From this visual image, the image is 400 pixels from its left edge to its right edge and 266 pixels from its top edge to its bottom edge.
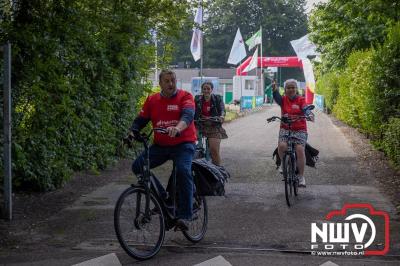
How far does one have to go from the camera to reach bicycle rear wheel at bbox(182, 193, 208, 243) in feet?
21.7

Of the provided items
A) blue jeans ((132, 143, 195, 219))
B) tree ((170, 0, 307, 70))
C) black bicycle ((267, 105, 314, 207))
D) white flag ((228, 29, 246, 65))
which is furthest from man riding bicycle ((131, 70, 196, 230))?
tree ((170, 0, 307, 70))

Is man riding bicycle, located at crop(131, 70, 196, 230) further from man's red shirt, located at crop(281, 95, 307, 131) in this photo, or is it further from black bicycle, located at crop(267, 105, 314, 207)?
man's red shirt, located at crop(281, 95, 307, 131)

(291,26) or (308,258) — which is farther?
(291,26)

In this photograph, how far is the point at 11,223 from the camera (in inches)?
298

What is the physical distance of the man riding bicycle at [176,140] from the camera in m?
6.27

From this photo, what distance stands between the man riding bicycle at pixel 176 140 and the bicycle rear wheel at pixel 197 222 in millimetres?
301

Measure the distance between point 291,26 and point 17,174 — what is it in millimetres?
95488

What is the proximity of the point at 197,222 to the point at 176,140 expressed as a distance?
1.06 meters

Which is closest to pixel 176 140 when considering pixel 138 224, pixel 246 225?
pixel 138 224

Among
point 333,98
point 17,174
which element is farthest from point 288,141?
point 333,98

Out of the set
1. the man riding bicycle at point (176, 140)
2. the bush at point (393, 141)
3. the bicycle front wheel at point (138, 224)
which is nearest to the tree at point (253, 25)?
the bush at point (393, 141)

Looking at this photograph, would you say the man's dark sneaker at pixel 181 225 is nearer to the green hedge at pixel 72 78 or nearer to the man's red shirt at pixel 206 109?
the green hedge at pixel 72 78

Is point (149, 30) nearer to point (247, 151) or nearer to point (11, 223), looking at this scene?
point (247, 151)

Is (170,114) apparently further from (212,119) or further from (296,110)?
(212,119)
